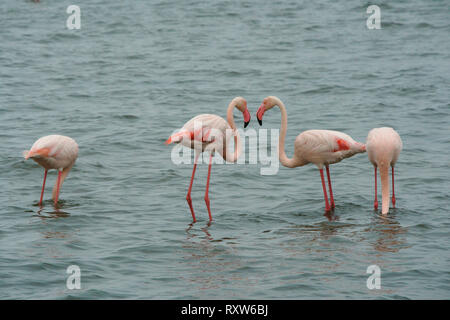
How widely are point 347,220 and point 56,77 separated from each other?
1108 cm

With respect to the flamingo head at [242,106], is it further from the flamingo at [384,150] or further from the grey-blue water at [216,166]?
the flamingo at [384,150]

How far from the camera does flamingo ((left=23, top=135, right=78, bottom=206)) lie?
919cm

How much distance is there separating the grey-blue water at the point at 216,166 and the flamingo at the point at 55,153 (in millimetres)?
337

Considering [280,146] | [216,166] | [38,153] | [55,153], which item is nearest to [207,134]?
[280,146]

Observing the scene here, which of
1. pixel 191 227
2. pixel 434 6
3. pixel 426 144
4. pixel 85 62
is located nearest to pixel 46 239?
pixel 191 227

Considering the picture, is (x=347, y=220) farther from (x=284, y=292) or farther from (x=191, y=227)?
(x=284, y=292)

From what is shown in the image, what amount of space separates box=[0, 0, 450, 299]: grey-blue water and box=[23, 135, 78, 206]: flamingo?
13.3 inches

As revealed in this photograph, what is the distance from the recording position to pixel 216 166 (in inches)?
461

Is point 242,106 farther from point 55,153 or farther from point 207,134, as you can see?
point 55,153

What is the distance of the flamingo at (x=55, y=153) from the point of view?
9.19m

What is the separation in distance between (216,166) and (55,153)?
10.3 feet

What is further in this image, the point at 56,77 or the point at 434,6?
the point at 434,6

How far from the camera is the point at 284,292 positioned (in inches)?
253
